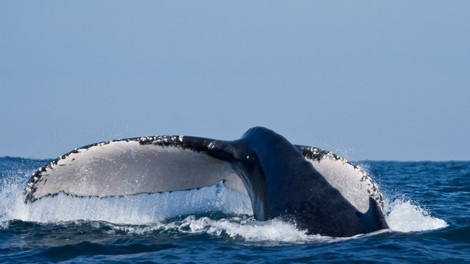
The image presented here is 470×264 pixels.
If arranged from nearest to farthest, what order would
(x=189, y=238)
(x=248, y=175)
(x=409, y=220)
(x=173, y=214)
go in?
(x=248, y=175) < (x=189, y=238) < (x=173, y=214) < (x=409, y=220)

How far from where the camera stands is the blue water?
30.1ft

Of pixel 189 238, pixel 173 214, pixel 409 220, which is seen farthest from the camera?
pixel 409 220

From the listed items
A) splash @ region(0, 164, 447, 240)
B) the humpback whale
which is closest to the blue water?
splash @ region(0, 164, 447, 240)

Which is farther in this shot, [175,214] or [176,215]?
[176,215]

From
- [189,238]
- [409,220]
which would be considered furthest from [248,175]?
[409,220]

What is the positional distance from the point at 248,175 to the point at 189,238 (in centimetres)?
108

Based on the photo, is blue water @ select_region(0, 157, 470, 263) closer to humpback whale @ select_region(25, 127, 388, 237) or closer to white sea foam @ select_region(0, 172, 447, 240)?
white sea foam @ select_region(0, 172, 447, 240)

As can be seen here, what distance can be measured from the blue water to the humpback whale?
0.20 metres

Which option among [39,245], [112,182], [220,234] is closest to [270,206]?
[220,234]

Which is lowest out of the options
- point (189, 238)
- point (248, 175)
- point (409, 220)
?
point (189, 238)

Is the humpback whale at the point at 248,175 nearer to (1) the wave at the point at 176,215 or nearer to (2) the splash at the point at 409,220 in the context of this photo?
(1) the wave at the point at 176,215

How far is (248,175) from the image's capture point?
403 inches

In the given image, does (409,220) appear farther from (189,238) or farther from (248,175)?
(189,238)

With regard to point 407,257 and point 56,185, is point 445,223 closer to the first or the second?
point 407,257
